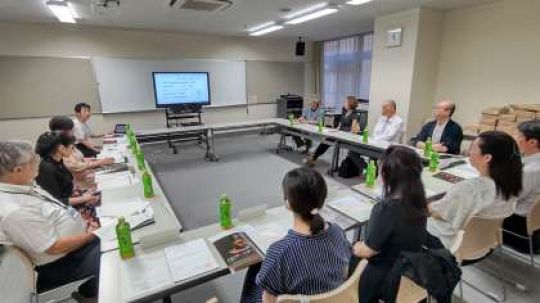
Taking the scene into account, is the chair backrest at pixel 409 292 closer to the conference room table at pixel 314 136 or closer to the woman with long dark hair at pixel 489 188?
the woman with long dark hair at pixel 489 188

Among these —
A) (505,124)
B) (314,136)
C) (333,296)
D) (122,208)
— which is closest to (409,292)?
(333,296)

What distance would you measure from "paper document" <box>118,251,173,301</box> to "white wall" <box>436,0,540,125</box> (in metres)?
4.96

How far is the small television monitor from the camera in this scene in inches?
245

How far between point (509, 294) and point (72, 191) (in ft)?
10.6

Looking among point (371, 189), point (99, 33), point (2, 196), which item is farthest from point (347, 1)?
point (99, 33)

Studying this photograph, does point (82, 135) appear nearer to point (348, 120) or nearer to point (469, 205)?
point (348, 120)

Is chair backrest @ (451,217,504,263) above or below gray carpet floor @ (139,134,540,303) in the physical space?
above

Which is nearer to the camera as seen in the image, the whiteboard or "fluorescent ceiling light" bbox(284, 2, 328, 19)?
"fluorescent ceiling light" bbox(284, 2, 328, 19)

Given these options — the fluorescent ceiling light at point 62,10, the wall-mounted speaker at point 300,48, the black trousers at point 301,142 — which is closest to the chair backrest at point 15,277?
the fluorescent ceiling light at point 62,10

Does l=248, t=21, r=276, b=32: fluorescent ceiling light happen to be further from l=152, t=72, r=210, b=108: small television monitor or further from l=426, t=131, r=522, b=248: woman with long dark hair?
l=426, t=131, r=522, b=248: woman with long dark hair

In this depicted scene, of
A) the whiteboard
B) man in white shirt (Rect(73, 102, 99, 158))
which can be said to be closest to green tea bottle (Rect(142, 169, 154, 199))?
man in white shirt (Rect(73, 102, 99, 158))

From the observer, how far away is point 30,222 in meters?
1.29

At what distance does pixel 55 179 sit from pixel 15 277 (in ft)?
3.38

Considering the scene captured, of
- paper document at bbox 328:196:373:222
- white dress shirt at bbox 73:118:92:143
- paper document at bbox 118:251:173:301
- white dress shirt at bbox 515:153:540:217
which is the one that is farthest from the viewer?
white dress shirt at bbox 73:118:92:143
